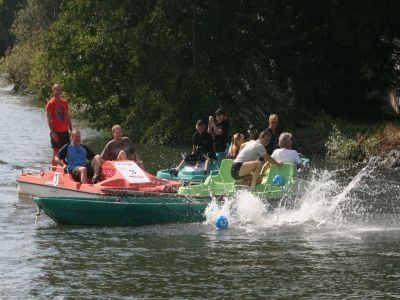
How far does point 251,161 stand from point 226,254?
3.71m

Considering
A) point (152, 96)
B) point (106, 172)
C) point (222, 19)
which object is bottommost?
point (106, 172)

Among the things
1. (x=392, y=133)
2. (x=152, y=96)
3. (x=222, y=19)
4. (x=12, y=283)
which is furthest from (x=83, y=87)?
(x=12, y=283)

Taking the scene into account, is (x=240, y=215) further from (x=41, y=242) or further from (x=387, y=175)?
(x=387, y=175)

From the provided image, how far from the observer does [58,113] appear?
22188 millimetres

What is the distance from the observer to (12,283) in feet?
44.7

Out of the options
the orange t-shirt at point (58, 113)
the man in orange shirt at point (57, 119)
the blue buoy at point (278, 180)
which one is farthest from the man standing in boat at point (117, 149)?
the blue buoy at point (278, 180)

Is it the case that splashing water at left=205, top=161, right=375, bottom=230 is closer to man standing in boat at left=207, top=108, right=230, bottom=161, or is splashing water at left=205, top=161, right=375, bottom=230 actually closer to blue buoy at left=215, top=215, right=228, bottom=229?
blue buoy at left=215, top=215, right=228, bottom=229

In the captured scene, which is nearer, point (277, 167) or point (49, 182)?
point (277, 167)

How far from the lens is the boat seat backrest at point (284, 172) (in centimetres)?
1900

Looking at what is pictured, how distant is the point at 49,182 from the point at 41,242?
4.14 metres

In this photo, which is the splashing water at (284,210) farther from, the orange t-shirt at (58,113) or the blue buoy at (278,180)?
the orange t-shirt at (58,113)

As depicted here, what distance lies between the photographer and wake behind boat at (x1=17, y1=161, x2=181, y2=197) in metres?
18.7

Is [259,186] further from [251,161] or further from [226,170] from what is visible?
[226,170]

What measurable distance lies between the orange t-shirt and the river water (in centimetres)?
186
